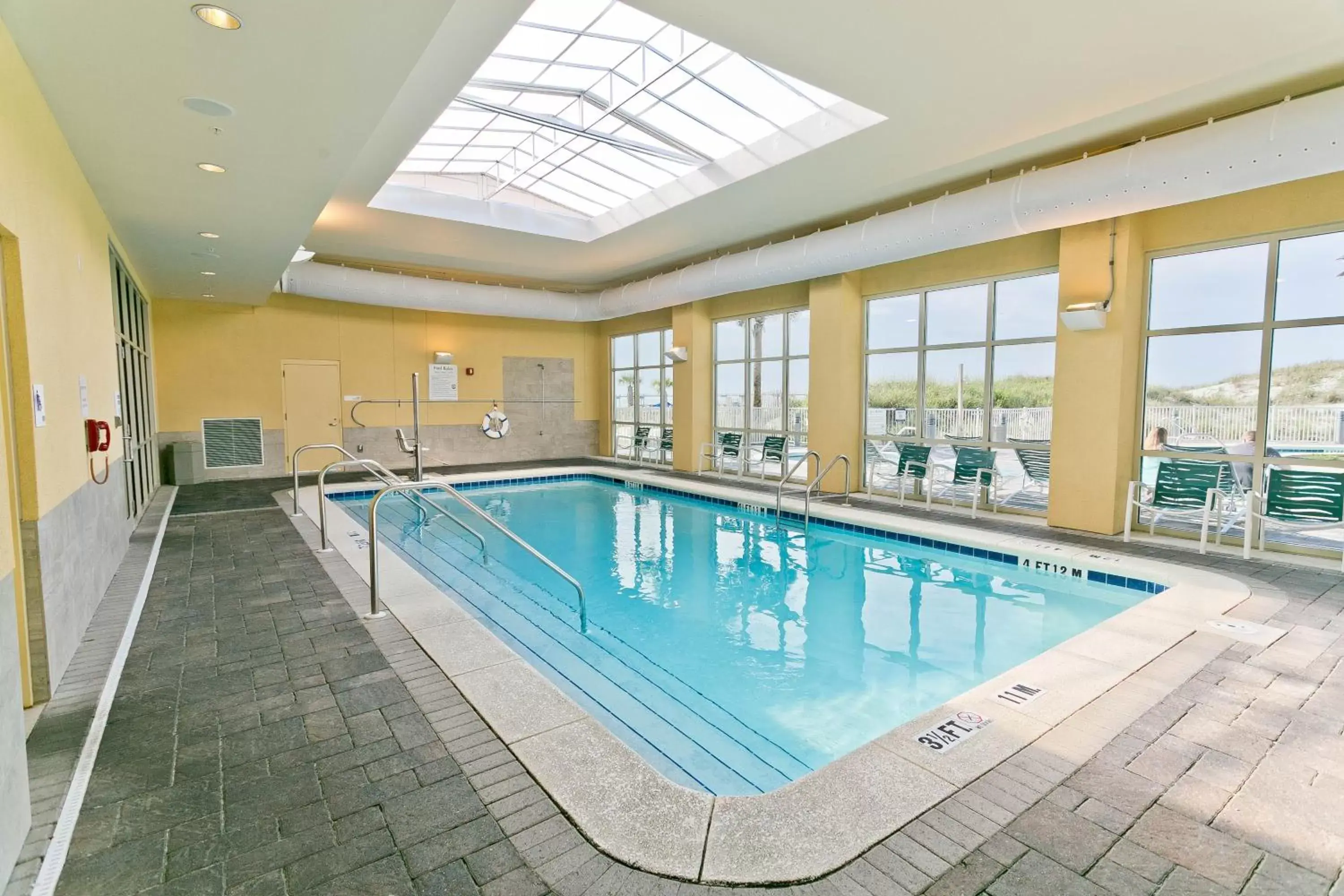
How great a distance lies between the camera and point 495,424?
10430mm

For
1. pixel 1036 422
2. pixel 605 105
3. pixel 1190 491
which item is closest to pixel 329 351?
pixel 605 105

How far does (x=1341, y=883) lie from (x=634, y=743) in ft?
6.86

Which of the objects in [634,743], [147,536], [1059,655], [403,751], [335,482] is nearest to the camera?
[403,751]

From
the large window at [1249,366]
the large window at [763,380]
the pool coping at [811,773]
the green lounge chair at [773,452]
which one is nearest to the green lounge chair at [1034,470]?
the large window at [1249,366]

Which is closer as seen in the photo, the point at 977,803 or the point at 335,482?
the point at 977,803

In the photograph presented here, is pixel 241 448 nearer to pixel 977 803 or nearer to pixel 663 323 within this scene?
pixel 663 323

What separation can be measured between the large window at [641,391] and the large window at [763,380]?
1260 mm

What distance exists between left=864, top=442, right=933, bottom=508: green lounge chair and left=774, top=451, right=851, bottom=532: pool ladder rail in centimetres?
30

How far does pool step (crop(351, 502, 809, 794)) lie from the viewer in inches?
98.0

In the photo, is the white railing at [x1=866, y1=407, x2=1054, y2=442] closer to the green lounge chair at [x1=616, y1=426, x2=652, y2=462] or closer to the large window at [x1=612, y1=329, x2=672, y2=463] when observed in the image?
the large window at [x1=612, y1=329, x2=672, y2=463]

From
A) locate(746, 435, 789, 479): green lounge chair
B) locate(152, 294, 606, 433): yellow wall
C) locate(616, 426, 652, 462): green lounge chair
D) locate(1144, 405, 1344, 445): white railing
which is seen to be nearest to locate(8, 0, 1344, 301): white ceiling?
locate(1144, 405, 1344, 445): white railing

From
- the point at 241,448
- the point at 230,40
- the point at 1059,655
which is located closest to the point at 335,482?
the point at 241,448

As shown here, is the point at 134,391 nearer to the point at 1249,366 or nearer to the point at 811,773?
the point at 811,773

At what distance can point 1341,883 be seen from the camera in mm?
1533
